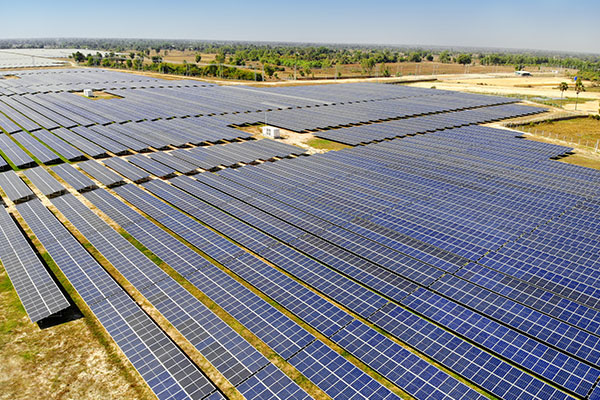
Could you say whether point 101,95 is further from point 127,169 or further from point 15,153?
point 127,169

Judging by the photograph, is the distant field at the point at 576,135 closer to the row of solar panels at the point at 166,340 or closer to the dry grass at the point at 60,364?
the row of solar panels at the point at 166,340

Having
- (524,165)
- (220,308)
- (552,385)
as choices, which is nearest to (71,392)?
(220,308)

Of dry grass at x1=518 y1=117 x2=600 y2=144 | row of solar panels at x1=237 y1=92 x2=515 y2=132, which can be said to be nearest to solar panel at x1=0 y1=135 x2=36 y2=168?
row of solar panels at x1=237 y1=92 x2=515 y2=132

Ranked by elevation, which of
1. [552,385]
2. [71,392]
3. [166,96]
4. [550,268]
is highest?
[166,96]

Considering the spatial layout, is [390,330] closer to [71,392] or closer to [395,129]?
[71,392]

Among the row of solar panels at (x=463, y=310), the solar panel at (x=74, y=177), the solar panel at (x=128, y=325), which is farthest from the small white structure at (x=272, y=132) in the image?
the solar panel at (x=128, y=325)

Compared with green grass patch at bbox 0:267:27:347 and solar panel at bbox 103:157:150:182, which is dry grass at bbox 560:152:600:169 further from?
green grass patch at bbox 0:267:27:347
